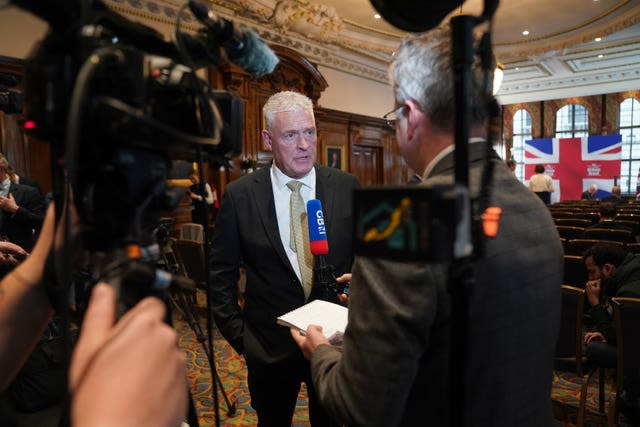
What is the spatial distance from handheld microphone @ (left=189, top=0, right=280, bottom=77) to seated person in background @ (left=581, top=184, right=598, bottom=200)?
14.8m

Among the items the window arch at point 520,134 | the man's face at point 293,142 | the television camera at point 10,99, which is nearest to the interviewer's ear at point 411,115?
the man's face at point 293,142

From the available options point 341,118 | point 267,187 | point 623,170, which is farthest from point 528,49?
point 267,187

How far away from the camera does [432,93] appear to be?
0.85 metres

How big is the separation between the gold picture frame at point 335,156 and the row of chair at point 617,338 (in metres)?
6.67

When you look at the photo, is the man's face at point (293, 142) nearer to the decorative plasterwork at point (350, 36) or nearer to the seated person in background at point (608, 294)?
the seated person in background at point (608, 294)

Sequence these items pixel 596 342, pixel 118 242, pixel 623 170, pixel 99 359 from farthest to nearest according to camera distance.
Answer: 1. pixel 623 170
2. pixel 596 342
3. pixel 118 242
4. pixel 99 359

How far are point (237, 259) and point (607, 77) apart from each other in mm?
16345

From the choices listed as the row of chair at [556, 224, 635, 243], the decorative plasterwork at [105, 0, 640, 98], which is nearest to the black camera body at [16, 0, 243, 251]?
the decorative plasterwork at [105, 0, 640, 98]

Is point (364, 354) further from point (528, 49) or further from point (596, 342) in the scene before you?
point (528, 49)

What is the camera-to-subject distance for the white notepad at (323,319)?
1.19 meters

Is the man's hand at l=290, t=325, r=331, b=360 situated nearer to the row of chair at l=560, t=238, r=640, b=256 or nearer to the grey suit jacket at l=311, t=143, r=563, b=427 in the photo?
the grey suit jacket at l=311, t=143, r=563, b=427

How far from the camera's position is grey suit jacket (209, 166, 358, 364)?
5.41ft

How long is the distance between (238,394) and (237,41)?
110 inches

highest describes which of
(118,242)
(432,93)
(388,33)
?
(388,33)
